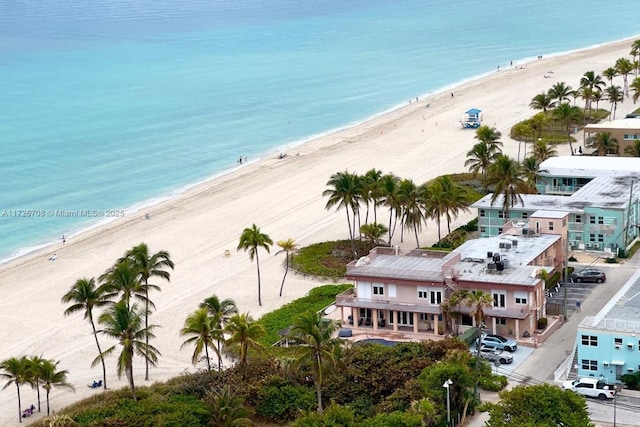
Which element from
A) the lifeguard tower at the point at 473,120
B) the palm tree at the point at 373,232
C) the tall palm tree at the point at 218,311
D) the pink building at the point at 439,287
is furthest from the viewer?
the lifeguard tower at the point at 473,120

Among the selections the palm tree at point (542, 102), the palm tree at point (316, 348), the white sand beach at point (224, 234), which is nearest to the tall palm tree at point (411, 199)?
the white sand beach at point (224, 234)

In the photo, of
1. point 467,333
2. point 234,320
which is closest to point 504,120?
point 467,333

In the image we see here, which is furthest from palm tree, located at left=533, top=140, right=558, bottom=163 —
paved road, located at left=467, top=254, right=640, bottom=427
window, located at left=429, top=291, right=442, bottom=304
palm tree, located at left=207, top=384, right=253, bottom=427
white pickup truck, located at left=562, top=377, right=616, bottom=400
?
palm tree, located at left=207, top=384, right=253, bottom=427

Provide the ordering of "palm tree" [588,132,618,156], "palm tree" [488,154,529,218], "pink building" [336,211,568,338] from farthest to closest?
"palm tree" [588,132,618,156] < "palm tree" [488,154,529,218] < "pink building" [336,211,568,338]

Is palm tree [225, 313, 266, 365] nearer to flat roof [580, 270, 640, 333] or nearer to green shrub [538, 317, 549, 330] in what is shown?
flat roof [580, 270, 640, 333]

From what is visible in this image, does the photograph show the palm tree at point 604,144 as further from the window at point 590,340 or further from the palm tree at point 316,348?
the palm tree at point 316,348
